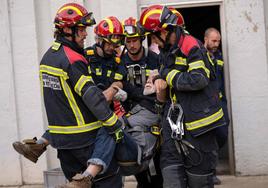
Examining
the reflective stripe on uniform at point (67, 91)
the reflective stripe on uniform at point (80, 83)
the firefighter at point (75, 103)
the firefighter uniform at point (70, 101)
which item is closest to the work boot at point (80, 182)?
the firefighter at point (75, 103)

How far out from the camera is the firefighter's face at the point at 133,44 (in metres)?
6.07

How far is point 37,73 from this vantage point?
805cm

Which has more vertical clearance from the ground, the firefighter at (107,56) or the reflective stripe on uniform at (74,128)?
the firefighter at (107,56)

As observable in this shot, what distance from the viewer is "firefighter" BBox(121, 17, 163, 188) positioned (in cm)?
596

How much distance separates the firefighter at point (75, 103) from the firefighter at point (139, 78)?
0.85m

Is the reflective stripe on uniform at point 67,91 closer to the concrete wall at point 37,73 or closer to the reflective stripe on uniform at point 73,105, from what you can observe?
the reflective stripe on uniform at point 73,105

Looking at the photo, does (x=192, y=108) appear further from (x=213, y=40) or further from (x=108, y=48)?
(x=213, y=40)

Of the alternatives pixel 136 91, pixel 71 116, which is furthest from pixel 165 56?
pixel 71 116

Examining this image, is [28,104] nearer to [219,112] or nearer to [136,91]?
[136,91]

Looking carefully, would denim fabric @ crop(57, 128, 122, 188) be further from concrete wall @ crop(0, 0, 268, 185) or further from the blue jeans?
concrete wall @ crop(0, 0, 268, 185)

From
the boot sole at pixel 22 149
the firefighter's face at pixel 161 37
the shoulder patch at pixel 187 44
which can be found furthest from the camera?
the boot sole at pixel 22 149

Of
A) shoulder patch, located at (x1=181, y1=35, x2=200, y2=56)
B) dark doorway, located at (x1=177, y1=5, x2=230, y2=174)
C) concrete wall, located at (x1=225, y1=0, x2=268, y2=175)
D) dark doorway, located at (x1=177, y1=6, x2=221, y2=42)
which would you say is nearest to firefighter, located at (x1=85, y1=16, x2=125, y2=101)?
shoulder patch, located at (x1=181, y1=35, x2=200, y2=56)

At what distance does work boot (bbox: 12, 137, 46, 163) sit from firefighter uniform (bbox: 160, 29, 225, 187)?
1216 millimetres

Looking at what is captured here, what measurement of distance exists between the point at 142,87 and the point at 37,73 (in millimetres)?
2460
